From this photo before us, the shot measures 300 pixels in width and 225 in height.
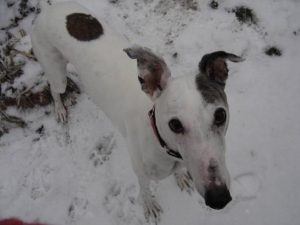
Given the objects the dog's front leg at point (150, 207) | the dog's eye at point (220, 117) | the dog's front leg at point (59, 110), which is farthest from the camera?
the dog's front leg at point (59, 110)

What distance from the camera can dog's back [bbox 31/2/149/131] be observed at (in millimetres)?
3357

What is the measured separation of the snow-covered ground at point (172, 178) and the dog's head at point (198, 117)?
1622mm

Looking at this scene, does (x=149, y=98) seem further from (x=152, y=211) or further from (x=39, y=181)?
(x=39, y=181)

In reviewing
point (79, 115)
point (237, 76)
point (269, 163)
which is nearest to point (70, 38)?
point (79, 115)

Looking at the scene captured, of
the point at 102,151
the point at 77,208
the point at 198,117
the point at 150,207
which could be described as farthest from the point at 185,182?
the point at 198,117

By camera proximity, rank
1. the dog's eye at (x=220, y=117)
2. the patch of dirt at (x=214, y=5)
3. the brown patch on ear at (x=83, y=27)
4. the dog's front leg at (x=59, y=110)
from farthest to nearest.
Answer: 1. the patch of dirt at (x=214, y=5)
2. the dog's front leg at (x=59, y=110)
3. the brown patch on ear at (x=83, y=27)
4. the dog's eye at (x=220, y=117)

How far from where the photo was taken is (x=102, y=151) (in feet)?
13.8

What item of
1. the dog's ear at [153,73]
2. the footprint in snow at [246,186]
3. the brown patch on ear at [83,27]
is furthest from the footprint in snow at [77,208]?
the dog's ear at [153,73]

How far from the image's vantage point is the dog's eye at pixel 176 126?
2208 millimetres

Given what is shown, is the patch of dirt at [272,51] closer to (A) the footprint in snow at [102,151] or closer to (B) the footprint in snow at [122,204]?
(A) the footprint in snow at [102,151]

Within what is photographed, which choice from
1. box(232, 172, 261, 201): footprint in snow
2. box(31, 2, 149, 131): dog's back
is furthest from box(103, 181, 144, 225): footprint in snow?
box(232, 172, 261, 201): footprint in snow

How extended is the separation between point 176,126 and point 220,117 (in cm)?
29

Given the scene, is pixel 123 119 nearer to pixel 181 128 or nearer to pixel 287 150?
pixel 181 128

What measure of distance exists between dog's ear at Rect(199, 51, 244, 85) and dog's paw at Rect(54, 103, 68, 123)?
2.47m
